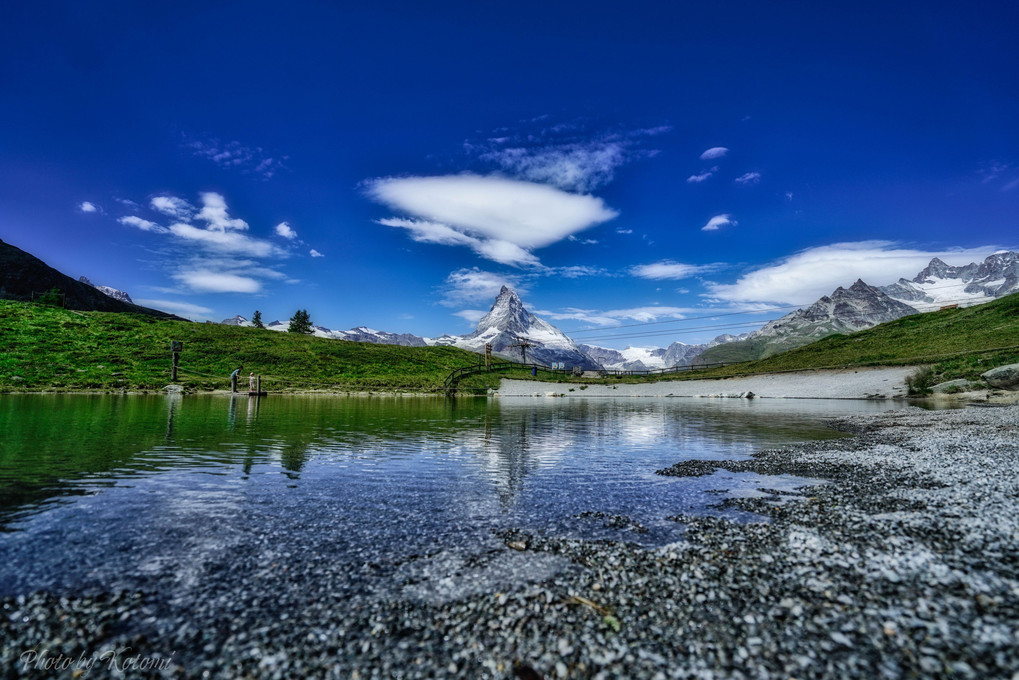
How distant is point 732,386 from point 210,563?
425 ft

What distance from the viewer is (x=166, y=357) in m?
105

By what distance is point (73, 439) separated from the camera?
27.4m

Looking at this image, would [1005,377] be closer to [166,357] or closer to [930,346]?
[930,346]

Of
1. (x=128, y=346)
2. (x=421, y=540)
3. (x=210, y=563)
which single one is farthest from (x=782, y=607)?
(x=128, y=346)

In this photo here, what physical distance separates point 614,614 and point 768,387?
122249 mm

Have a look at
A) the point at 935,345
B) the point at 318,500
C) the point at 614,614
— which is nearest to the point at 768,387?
the point at 935,345

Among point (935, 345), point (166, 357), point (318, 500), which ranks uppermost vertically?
point (935, 345)

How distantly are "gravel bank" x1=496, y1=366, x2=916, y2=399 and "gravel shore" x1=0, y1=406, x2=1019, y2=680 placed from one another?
92454 millimetres

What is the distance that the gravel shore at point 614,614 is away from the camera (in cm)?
715

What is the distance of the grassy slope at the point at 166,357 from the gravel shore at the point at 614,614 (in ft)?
299

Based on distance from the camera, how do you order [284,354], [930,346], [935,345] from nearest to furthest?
[935,345]
[930,346]
[284,354]

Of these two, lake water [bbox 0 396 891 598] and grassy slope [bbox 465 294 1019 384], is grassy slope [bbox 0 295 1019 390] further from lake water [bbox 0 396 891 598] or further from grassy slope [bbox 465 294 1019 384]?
lake water [bbox 0 396 891 598]

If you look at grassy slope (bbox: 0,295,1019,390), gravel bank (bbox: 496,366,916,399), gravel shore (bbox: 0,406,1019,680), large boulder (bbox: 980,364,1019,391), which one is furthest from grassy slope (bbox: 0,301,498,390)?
large boulder (bbox: 980,364,1019,391)

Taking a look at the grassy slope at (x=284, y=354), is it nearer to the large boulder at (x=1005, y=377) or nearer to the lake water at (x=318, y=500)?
the large boulder at (x=1005, y=377)
